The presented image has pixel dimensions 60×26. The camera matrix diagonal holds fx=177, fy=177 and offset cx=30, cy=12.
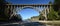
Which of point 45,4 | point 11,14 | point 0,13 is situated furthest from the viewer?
point 11,14

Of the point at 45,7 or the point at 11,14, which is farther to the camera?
the point at 11,14

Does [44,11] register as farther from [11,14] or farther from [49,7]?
[11,14]

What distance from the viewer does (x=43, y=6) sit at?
66875 millimetres

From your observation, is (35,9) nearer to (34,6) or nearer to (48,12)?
(34,6)

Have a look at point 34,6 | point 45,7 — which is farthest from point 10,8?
point 45,7

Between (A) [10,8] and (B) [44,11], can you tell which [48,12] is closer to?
(B) [44,11]

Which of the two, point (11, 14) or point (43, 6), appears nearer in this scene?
point (43, 6)

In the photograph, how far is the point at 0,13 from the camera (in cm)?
5712

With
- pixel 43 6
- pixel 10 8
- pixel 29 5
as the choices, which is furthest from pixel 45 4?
pixel 10 8

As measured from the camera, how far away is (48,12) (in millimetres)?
69312

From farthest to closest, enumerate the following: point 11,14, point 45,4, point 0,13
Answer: point 11,14, point 45,4, point 0,13

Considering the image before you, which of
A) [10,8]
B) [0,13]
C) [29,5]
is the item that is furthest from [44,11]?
[0,13]

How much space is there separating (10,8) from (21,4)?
5208 mm

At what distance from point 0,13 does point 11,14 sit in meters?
15.2
